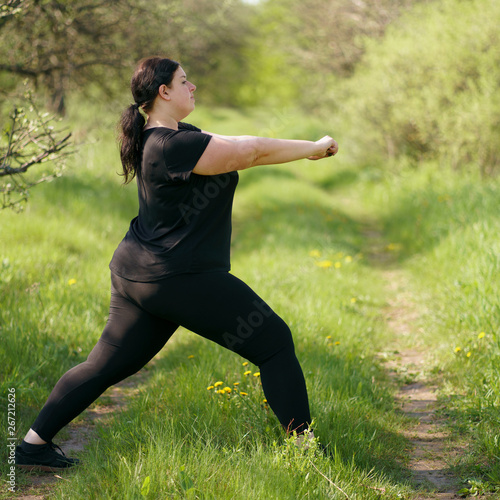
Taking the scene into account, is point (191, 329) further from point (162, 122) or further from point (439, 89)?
point (439, 89)

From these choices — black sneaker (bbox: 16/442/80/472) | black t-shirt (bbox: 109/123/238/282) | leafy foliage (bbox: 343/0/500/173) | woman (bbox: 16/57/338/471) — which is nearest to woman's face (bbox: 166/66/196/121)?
woman (bbox: 16/57/338/471)

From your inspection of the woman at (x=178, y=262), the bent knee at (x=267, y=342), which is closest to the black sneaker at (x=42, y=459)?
the woman at (x=178, y=262)

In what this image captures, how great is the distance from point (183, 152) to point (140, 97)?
0.44 m

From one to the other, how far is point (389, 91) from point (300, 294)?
25.1 feet

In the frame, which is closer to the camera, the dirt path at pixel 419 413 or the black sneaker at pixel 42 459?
the black sneaker at pixel 42 459

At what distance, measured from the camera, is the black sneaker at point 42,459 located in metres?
2.96

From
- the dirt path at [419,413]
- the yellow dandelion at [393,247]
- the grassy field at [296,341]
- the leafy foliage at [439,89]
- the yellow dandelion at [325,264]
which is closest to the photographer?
the grassy field at [296,341]

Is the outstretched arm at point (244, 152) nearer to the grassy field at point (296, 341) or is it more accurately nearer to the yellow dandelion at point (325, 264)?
the grassy field at point (296, 341)

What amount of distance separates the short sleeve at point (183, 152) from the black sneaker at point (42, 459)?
1.52 metres

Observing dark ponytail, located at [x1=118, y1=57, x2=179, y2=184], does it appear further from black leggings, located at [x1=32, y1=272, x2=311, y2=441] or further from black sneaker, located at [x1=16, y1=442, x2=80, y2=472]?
black sneaker, located at [x1=16, y1=442, x2=80, y2=472]

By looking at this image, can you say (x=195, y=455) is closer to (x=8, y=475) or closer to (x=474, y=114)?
(x=8, y=475)

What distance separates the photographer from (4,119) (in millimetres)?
8328

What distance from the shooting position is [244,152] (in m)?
2.63

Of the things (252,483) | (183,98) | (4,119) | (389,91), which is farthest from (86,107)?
(252,483)
